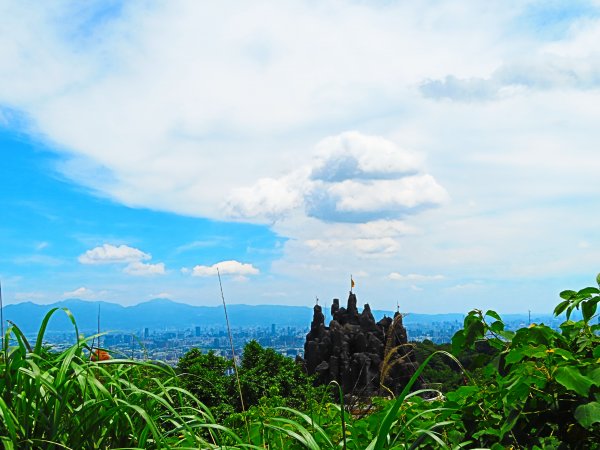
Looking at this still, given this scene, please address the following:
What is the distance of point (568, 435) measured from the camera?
2990mm

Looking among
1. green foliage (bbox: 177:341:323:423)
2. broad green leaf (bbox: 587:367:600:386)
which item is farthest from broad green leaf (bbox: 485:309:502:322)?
green foliage (bbox: 177:341:323:423)

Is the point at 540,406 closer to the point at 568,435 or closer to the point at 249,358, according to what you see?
the point at 568,435

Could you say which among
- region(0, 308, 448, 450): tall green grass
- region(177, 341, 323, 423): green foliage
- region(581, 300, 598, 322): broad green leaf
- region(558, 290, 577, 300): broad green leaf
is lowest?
region(177, 341, 323, 423): green foliage

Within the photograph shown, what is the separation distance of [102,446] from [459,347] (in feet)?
6.24

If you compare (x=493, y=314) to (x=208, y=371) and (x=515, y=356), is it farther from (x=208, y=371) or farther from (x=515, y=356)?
(x=208, y=371)

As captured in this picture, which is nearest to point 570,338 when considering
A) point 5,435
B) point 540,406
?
point 540,406

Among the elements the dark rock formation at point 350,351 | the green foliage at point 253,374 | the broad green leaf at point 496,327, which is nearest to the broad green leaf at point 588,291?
the broad green leaf at point 496,327

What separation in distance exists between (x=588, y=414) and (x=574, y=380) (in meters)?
0.15

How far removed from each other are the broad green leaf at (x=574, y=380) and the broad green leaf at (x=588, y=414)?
8cm

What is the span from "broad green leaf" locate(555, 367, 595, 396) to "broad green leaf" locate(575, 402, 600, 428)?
8 centimetres

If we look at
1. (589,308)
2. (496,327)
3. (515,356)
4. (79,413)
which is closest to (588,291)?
(589,308)

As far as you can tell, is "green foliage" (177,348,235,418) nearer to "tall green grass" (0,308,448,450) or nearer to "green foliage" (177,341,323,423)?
"green foliage" (177,341,323,423)

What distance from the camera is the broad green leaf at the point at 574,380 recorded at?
2666 millimetres

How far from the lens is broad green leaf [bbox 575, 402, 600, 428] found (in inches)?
105
